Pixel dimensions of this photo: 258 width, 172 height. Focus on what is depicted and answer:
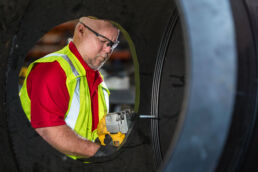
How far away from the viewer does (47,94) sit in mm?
1799

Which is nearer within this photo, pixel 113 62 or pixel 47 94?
pixel 47 94

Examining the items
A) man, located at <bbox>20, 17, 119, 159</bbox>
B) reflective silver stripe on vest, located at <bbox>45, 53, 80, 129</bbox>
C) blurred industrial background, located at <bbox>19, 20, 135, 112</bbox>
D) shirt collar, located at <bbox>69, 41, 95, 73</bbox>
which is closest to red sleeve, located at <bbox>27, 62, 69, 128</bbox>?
man, located at <bbox>20, 17, 119, 159</bbox>

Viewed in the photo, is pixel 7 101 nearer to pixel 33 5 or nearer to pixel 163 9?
pixel 33 5

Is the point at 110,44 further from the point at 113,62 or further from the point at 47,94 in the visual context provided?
the point at 113,62

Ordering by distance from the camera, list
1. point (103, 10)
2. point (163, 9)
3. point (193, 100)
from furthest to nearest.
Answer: point (163, 9) → point (103, 10) → point (193, 100)

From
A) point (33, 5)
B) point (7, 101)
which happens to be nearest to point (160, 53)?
point (33, 5)

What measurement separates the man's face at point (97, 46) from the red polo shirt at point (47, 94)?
12.9 inches

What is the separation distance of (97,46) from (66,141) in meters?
0.72

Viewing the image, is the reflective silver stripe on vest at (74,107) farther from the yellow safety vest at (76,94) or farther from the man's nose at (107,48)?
the man's nose at (107,48)

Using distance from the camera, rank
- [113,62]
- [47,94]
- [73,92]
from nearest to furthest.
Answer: [47,94] → [73,92] → [113,62]

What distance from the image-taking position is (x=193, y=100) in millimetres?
697

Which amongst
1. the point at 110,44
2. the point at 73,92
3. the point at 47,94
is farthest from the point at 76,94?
the point at 110,44

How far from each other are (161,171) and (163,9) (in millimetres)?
1125

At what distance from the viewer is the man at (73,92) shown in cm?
179
